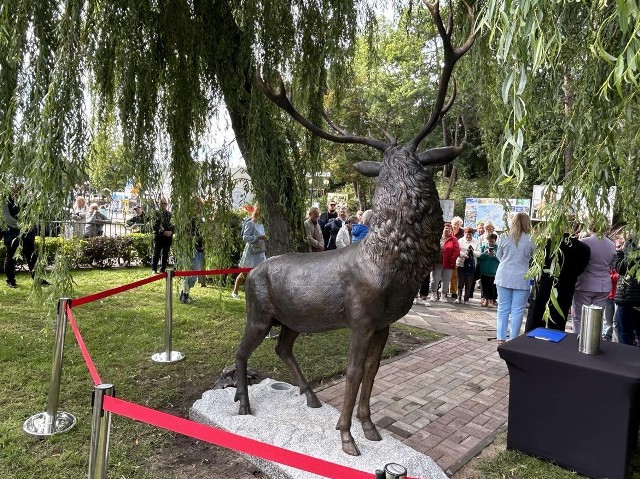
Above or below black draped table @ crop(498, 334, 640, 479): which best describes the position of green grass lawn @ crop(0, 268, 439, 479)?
below

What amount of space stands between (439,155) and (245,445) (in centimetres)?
196

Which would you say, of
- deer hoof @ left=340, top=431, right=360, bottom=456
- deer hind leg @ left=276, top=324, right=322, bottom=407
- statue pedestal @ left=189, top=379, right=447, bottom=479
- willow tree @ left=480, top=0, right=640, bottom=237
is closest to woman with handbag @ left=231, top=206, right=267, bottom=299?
deer hind leg @ left=276, top=324, right=322, bottom=407

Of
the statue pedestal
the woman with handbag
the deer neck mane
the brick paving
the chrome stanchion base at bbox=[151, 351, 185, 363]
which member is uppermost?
the deer neck mane

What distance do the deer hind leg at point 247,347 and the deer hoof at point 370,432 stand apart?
894 mm

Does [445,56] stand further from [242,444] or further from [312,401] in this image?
[312,401]

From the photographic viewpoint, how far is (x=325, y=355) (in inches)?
214

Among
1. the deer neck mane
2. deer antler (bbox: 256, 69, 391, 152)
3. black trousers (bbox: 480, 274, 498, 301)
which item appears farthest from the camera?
black trousers (bbox: 480, 274, 498, 301)

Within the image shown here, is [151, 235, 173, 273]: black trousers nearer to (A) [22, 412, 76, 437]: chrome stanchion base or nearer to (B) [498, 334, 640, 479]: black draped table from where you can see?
(A) [22, 412, 76, 437]: chrome stanchion base

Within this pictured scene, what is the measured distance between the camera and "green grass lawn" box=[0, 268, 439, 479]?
3.17m

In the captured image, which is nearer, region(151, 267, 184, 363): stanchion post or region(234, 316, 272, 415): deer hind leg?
region(234, 316, 272, 415): deer hind leg

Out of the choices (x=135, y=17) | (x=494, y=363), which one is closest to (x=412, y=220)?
(x=135, y=17)

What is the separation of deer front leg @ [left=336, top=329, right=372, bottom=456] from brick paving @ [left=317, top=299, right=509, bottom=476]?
2.67ft

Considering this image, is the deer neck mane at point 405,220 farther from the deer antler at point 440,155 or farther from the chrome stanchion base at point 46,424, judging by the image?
the chrome stanchion base at point 46,424

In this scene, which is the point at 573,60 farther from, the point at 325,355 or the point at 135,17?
the point at 325,355
